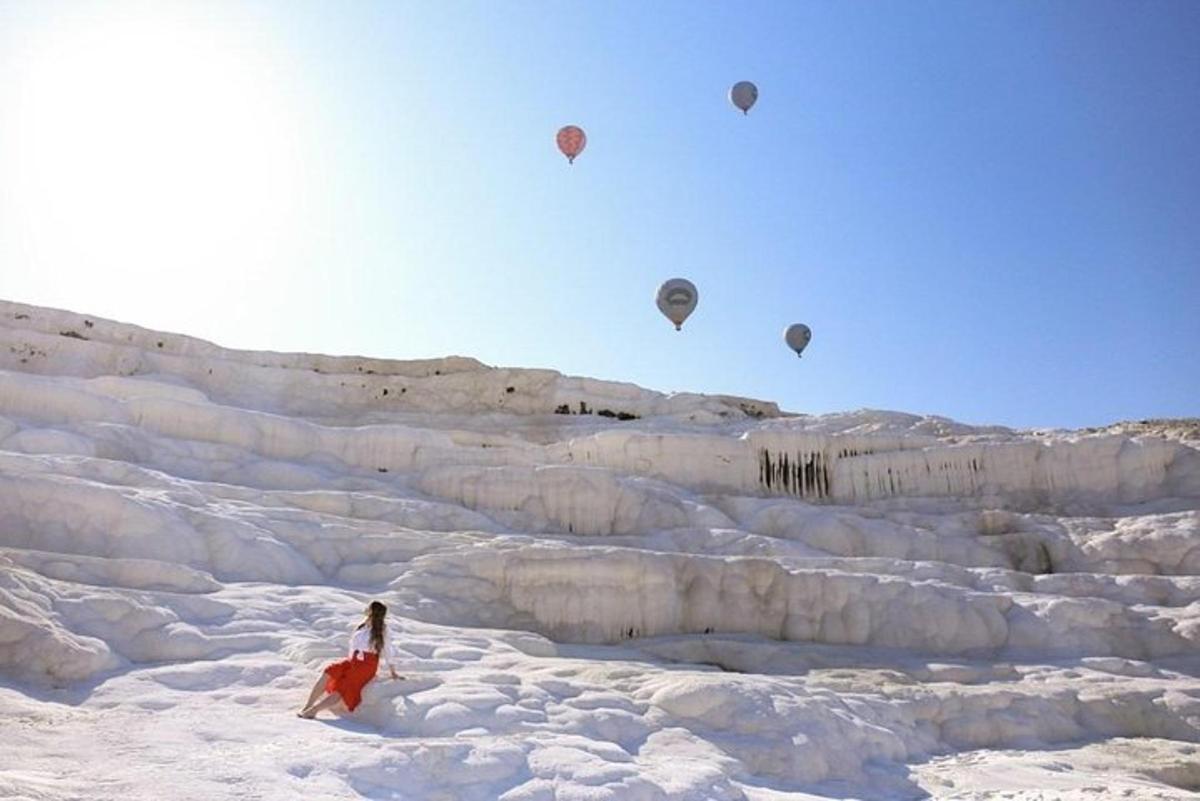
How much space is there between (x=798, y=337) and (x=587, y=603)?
29.9 meters

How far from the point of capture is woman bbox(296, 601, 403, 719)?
22.7 ft

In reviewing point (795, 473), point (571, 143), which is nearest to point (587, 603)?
point (795, 473)

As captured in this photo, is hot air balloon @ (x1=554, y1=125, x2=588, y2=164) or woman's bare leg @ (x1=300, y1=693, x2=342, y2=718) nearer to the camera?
woman's bare leg @ (x1=300, y1=693, x2=342, y2=718)

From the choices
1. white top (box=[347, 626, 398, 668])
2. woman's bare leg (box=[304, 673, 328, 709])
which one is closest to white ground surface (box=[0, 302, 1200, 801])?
woman's bare leg (box=[304, 673, 328, 709])

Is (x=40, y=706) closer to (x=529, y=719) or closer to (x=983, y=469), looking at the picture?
(x=529, y=719)

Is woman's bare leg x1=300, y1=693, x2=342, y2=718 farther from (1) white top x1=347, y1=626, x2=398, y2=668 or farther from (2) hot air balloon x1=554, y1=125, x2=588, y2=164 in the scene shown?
(2) hot air balloon x1=554, y1=125, x2=588, y2=164

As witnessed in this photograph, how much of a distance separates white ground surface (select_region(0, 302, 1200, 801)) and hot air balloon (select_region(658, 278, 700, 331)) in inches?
363

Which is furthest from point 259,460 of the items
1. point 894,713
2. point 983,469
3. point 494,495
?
point 983,469

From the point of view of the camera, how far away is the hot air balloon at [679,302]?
3584 centimetres

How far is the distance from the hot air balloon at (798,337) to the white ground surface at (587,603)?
14475mm

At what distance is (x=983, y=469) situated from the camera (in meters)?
21.9

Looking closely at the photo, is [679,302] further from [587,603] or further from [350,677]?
[350,677]

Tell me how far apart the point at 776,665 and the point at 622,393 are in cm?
2229

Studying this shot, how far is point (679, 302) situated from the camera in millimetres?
35906
